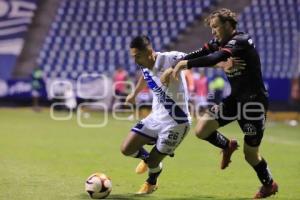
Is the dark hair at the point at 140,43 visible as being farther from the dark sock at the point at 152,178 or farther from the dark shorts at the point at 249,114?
the dark sock at the point at 152,178

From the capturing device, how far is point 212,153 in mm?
13016

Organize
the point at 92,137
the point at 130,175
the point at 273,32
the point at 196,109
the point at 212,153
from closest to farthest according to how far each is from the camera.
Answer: the point at 130,175 → the point at 212,153 → the point at 92,137 → the point at 196,109 → the point at 273,32

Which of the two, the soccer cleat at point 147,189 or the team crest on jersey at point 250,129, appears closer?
the team crest on jersey at point 250,129

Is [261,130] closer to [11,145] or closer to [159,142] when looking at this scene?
[159,142]

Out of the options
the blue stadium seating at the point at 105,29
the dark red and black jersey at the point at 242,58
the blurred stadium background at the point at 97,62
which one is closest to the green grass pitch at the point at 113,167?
the blurred stadium background at the point at 97,62

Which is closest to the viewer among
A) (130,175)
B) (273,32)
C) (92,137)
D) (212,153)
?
(130,175)

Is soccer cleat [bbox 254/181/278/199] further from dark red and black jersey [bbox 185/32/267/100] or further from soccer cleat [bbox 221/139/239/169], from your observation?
dark red and black jersey [bbox 185/32/267/100]

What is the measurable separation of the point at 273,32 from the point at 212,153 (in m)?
15.9

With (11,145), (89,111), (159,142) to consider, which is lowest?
(89,111)

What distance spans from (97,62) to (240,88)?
21.6 meters

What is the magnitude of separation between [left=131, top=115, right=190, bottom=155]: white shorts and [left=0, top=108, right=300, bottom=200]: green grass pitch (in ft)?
1.95

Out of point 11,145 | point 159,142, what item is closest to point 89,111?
point 11,145

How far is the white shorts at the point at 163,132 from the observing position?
795cm

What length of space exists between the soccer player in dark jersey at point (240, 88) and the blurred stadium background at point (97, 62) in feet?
14.9
